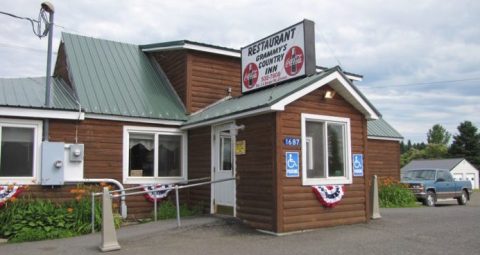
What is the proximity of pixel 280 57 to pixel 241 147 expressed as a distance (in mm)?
2859

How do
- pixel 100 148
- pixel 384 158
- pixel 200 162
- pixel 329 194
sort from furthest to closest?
pixel 384 158 → pixel 200 162 → pixel 100 148 → pixel 329 194

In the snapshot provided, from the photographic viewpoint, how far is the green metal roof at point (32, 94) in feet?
38.2

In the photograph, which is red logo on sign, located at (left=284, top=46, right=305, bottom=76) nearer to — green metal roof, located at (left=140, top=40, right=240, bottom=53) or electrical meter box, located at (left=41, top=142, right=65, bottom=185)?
green metal roof, located at (left=140, top=40, right=240, bottom=53)

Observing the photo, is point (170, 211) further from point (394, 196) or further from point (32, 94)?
point (394, 196)

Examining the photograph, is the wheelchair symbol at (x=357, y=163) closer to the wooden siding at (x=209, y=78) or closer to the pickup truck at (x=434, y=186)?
the wooden siding at (x=209, y=78)

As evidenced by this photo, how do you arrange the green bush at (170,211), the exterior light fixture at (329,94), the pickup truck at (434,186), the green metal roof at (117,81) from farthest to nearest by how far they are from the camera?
the pickup truck at (434,186) → the green metal roof at (117,81) → the green bush at (170,211) → the exterior light fixture at (329,94)

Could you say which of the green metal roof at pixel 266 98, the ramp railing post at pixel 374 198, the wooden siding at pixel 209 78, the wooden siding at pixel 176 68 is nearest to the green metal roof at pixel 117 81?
the wooden siding at pixel 176 68

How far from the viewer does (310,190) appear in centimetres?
1052

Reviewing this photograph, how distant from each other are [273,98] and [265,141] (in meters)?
0.98

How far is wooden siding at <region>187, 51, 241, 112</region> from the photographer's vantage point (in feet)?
48.3

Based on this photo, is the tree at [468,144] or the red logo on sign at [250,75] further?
the tree at [468,144]

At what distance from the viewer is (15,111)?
11.2 metres

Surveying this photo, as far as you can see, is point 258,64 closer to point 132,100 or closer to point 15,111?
point 132,100

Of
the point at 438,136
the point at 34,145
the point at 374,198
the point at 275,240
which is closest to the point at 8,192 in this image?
the point at 34,145
